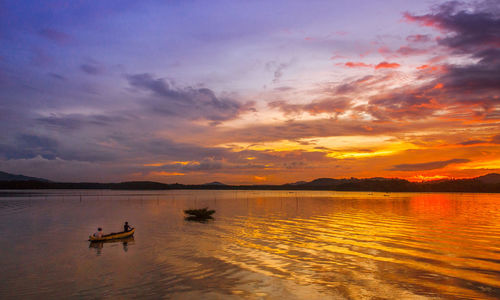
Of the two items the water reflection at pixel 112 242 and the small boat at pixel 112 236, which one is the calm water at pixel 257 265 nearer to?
the water reflection at pixel 112 242

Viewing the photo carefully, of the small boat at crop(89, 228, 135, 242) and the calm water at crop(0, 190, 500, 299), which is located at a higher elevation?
the small boat at crop(89, 228, 135, 242)

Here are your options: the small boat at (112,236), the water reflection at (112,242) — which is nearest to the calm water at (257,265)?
the water reflection at (112,242)

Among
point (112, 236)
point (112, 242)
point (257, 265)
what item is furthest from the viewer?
point (112, 236)

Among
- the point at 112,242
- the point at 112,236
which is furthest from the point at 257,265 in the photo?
the point at 112,236

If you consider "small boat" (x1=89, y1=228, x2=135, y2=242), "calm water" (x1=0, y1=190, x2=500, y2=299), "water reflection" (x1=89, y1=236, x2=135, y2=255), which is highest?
"small boat" (x1=89, y1=228, x2=135, y2=242)

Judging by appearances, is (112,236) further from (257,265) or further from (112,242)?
(257,265)

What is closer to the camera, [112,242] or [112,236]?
[112,242]

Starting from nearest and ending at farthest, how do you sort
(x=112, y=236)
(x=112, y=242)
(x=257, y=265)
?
1. (x=257, y=265)
2. (x=112, y=242)
3. (x=112, y=236)

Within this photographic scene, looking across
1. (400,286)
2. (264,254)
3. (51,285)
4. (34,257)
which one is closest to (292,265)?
(264,254)

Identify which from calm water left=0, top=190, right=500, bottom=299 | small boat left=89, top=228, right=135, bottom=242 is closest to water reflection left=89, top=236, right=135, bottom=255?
calm water left=0, top=190, right=500, bottom=299

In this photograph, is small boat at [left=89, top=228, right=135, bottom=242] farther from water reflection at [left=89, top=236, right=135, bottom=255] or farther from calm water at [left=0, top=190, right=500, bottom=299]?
calm water at [left=0, top=190, right=500, bottom=299]

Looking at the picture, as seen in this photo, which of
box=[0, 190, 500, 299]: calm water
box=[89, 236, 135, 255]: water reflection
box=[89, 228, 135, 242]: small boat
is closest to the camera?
box=[0, 190, 500, 299]: calm water

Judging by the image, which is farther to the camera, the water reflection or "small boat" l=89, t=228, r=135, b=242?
"small boat" l=89, t=228, r=135, b=242

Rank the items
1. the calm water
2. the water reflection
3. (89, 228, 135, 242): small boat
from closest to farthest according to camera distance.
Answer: the calm water < the water reflection < (89, 228, 135, 242): small boat
